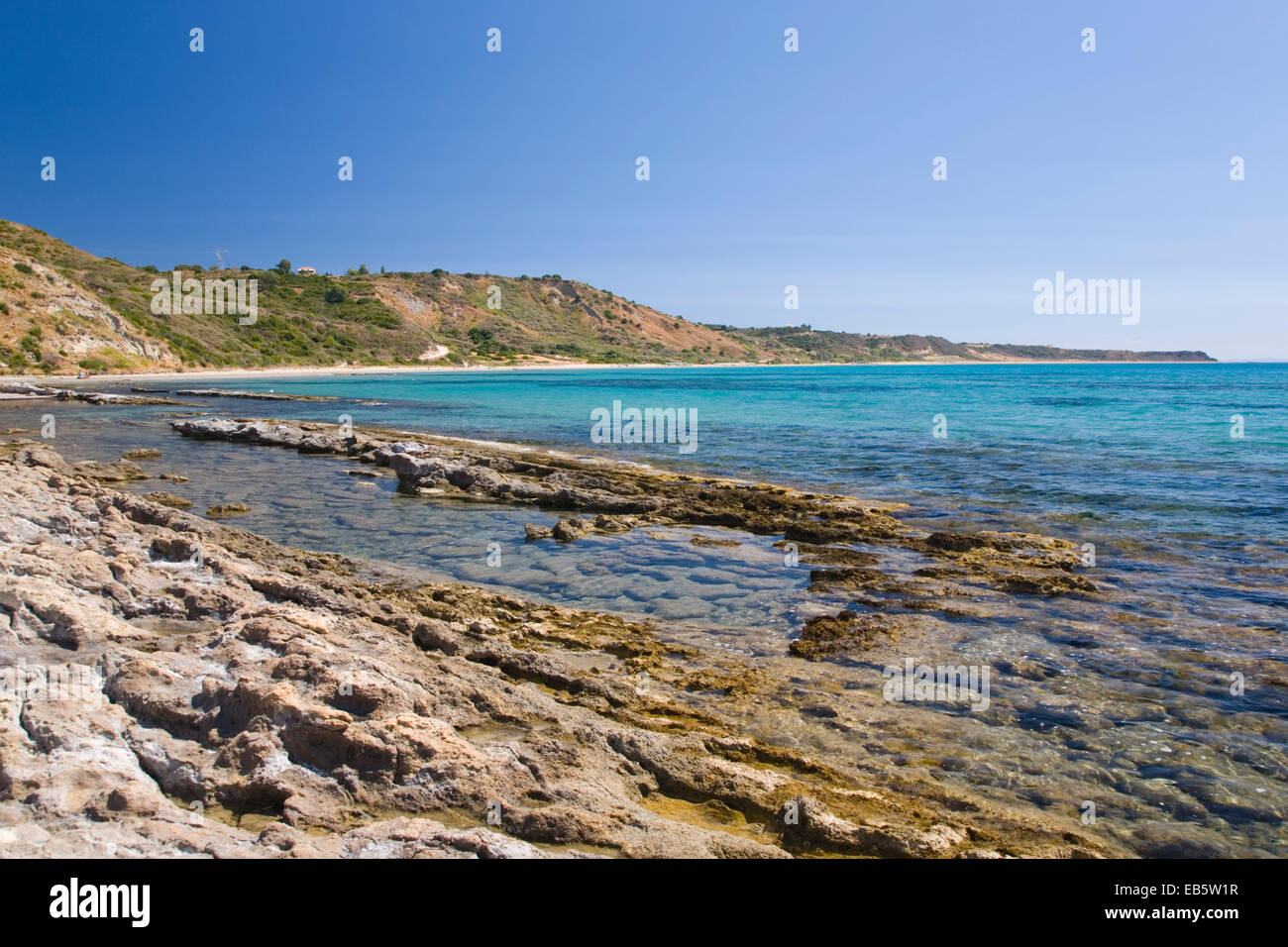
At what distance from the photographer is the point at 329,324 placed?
9300 centimetres

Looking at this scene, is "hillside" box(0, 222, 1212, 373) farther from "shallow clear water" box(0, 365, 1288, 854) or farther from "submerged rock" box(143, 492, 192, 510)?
"submerged rock" box(143, 492, 192, 510)

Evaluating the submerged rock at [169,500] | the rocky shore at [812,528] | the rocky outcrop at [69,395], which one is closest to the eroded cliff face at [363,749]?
the rocky shore at [812,528]

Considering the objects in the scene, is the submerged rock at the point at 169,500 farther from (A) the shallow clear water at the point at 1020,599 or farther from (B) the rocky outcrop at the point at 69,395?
(B) the rocky outcrop at the point at 69,395

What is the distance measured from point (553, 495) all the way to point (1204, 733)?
1128cm

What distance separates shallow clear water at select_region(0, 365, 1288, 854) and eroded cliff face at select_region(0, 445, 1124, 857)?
78cm

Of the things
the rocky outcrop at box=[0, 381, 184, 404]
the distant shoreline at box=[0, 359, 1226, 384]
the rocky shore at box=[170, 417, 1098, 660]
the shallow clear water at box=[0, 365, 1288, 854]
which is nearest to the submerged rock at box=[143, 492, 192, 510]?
the shallow clear water at box=[0, 365, 1288, 854]

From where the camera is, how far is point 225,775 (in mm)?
3795

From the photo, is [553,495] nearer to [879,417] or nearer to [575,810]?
[575,810]

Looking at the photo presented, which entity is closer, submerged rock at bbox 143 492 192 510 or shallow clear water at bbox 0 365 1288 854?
shallow clear water at bbox 0 365 1288 854

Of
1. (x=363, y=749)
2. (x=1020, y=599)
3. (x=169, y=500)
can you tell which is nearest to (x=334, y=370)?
(x=169, y=500)

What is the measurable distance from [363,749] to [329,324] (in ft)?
325

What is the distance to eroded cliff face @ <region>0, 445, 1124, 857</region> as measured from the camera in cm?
342

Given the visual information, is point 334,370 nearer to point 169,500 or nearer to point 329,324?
point 329,324

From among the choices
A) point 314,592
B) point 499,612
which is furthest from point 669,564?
point 314,592
